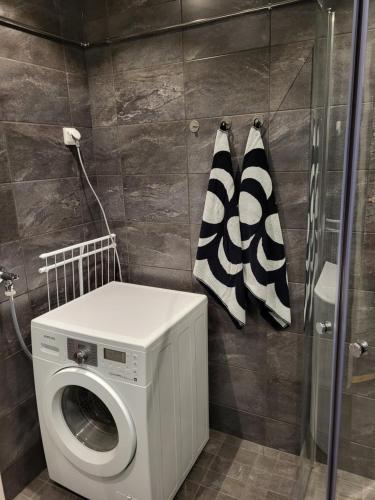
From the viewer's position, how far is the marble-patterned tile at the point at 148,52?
174 centimetres

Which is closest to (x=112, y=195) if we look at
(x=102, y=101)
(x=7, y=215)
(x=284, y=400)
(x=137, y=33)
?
(x=102, y=101)

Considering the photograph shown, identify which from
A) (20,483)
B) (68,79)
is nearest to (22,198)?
(68,79)

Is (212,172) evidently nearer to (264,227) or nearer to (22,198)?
(264,227)

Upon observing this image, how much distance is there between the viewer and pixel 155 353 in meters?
1.40

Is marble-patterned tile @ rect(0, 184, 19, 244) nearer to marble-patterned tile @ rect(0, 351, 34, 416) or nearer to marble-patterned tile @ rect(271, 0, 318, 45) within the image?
marble-patterned tile @ rect(0, 351, 34, 416)

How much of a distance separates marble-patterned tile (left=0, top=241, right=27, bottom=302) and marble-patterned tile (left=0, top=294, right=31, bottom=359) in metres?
0.04

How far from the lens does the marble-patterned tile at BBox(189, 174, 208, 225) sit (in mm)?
1832

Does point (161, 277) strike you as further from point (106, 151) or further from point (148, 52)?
point (148, 52)

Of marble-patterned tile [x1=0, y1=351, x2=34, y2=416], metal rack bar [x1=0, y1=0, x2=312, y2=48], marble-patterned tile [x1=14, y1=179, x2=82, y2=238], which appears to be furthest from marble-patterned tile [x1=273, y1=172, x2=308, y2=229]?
marble-patterned tile [x1=0, y1=351, x2=34, y2=416]

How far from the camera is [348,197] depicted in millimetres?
773

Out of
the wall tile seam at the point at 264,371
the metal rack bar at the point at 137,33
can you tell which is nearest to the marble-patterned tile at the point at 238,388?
the wall tile seam at the point at 264,371

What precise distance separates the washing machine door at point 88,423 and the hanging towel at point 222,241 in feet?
2.24

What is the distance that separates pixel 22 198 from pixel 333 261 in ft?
4.52

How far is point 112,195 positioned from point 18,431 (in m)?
1.28
